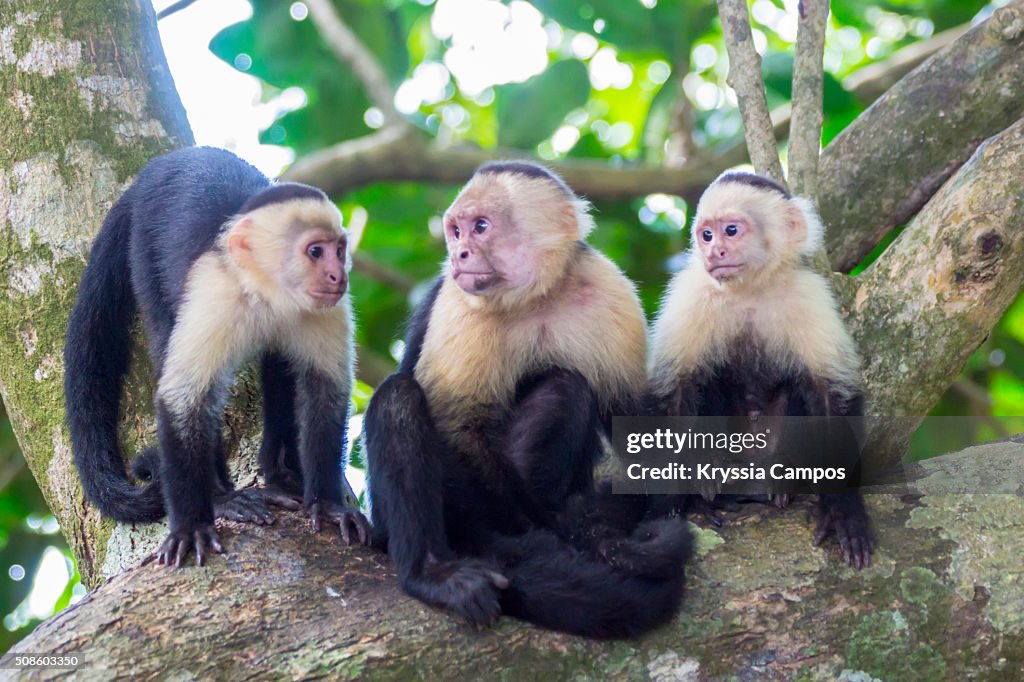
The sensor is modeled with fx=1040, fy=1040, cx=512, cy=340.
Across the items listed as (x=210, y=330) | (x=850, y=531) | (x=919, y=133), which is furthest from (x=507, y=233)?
(x=919, y=133)

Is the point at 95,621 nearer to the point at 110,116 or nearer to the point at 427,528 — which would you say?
the point at 427,528

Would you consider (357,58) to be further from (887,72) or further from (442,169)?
(887,72)

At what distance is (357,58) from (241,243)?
2.37 meters

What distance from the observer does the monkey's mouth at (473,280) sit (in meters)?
3.08

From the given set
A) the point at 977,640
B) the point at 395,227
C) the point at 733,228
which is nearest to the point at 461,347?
the point at 733,228

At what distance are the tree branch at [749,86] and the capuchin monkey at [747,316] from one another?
0.95ft


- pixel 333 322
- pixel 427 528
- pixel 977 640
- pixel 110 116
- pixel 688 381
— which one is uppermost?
pixel 110 116

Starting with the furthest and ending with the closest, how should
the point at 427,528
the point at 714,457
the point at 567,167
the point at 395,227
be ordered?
the point at 395,227
the point at 567,167
the point at 714,457
the point at 427,528

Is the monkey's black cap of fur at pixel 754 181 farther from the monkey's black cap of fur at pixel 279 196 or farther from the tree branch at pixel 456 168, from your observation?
the tree branch at pixel 456 168

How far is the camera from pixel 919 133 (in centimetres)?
390

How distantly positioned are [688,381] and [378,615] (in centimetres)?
135

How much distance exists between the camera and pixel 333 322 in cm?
333

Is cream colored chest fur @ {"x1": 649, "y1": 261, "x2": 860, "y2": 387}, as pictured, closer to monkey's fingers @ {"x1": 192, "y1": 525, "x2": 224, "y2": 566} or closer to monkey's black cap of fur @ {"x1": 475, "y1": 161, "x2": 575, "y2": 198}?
monkey's black cap of fur @ {"x1": 475, "y1": 161, "x2": 575, "y2": 198}

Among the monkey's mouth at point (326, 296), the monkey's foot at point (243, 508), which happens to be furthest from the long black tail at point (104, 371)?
the monkey's mouth at point (326, 296)
